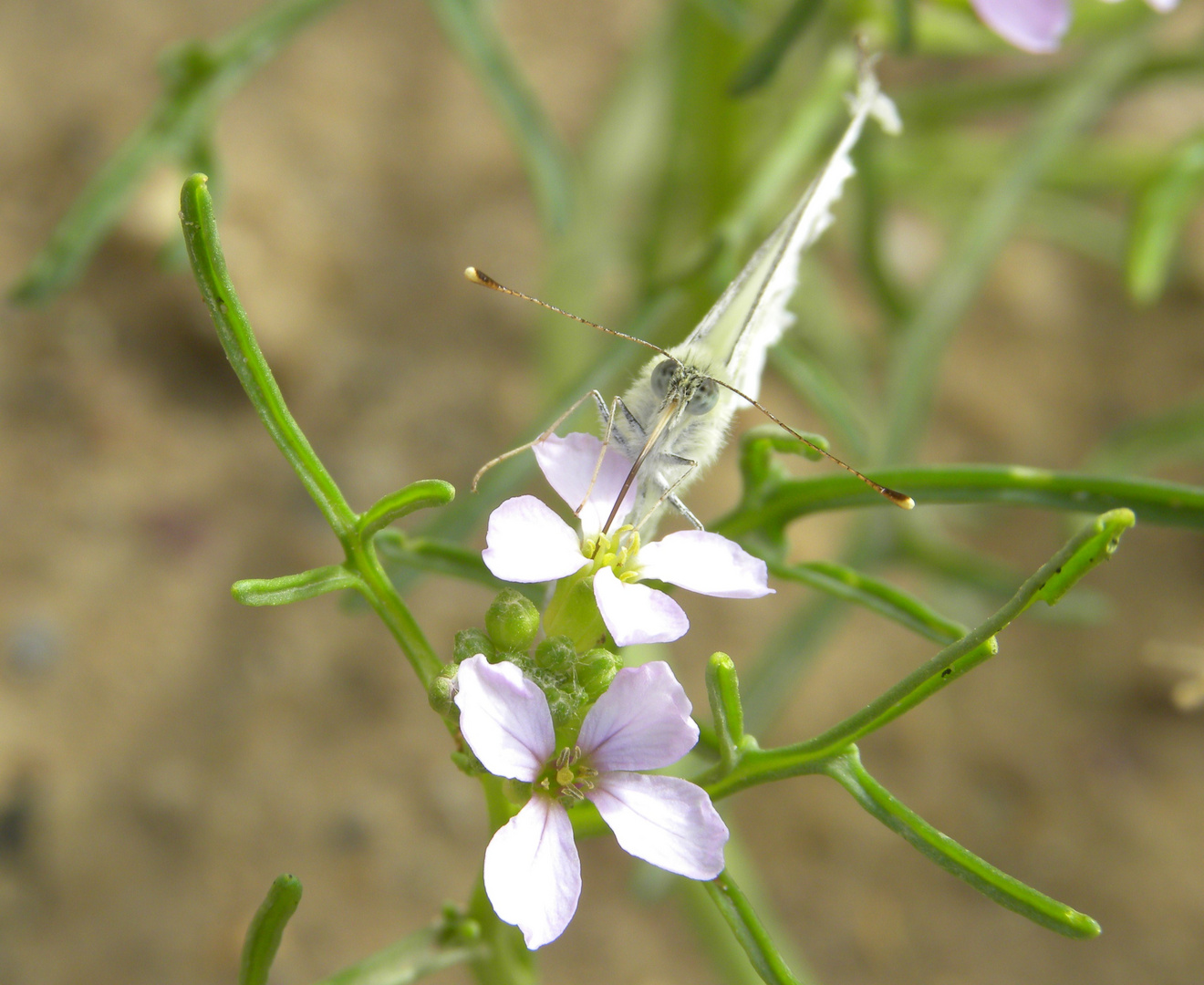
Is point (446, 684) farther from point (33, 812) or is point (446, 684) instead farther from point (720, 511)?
point (720, 511)

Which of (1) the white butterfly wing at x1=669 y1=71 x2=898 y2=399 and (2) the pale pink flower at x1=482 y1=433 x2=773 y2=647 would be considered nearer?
(2) the pale pink flower at x1=482 y1=433 x2=773 y2=647

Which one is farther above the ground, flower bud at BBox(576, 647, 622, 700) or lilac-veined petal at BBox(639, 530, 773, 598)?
lilac-veined petal at BBox(639, 530, 773, 598)

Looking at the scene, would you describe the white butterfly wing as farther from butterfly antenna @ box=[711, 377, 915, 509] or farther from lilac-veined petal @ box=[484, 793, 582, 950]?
lilac-veined petal @ box=[484, 793, 582, 950]

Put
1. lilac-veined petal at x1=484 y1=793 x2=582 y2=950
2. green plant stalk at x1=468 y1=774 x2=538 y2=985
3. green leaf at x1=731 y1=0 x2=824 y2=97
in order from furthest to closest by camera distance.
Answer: green leaf at x1=731 y1=0 x2=824 y2=97 < green plant stalk at x1=468 y1=774 x2=538 y2=985 < lilac-veined petal at x1=484 y1=793 x2=582 y2=950

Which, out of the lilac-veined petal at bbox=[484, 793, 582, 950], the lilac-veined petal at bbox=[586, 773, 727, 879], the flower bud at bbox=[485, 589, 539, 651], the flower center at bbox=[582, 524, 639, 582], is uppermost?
the flower center at bbox=[582, 524, 639, 582]

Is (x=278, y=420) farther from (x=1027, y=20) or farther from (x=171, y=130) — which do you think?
(x=1027, y=20)

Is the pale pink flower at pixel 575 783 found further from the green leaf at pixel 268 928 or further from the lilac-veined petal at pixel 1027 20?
the lilac-veined petal at pixel 1027 20

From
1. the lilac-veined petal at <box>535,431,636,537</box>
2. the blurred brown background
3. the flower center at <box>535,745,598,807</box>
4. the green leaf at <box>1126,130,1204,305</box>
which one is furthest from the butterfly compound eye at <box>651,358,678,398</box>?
the blurred brown background

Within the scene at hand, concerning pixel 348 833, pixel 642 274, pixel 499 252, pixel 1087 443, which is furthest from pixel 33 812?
pixel 1087 443
